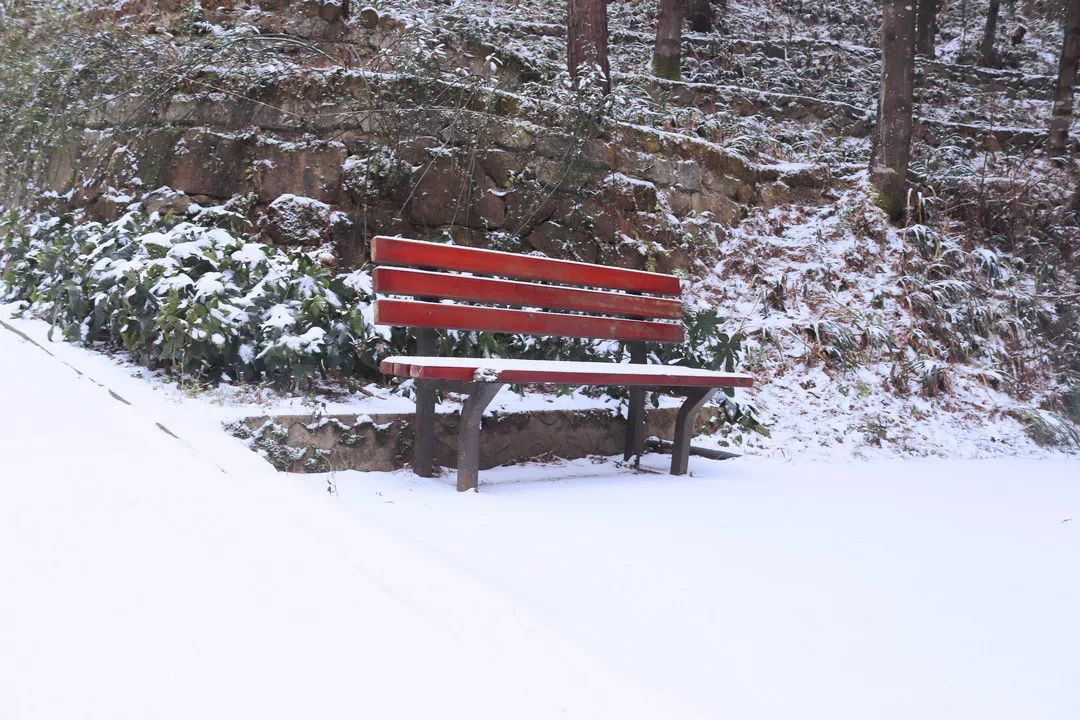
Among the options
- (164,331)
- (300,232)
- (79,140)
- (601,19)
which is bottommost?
(164,331)

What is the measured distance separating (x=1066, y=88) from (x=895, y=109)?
3.83 metres

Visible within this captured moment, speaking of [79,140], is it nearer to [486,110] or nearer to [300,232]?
[300,232]

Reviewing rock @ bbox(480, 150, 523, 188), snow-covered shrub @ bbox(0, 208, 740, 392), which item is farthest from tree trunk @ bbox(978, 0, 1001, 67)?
snow-covered shrub @ bbox(0, 208, 740, 392)

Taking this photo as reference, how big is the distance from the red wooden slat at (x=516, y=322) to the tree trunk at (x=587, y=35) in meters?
2.78

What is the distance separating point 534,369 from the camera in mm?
3391

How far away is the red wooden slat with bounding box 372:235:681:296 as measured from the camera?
12.6 feet

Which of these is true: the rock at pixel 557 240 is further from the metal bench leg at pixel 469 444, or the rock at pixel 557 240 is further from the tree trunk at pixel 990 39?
the tree trunk at pixel 990 39

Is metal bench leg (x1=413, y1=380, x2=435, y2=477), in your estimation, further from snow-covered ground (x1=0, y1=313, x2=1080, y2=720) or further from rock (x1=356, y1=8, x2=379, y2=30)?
rock (x1=356, y1=8, x2=379, y2=30)

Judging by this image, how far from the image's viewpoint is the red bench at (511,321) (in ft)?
11.3

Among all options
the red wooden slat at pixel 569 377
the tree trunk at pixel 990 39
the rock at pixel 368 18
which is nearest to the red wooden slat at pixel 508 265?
the red wooden slat at pixel 569 377

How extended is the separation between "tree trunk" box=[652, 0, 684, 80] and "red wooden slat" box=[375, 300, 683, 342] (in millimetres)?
6846

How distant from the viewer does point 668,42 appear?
35.9ft

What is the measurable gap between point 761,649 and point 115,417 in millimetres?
2500

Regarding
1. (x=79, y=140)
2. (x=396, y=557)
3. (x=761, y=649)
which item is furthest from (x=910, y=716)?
(x=79, y=140)
